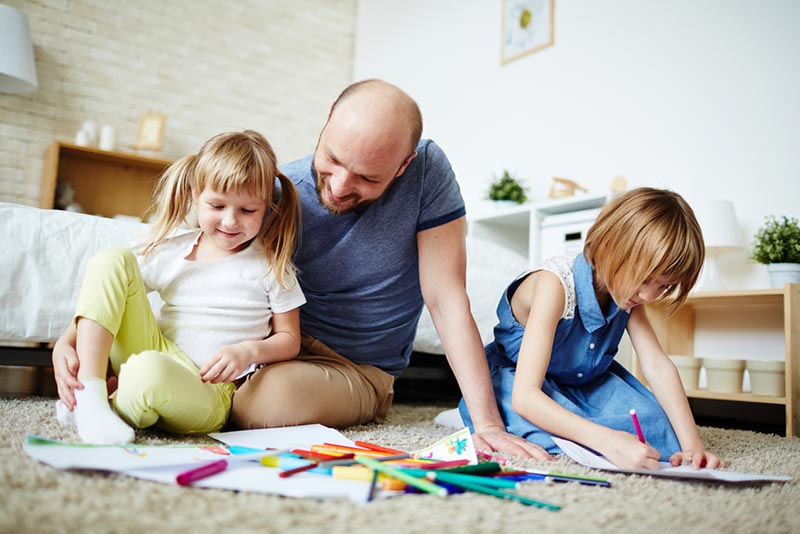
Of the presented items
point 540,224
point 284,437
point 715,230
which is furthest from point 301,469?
point 540,224

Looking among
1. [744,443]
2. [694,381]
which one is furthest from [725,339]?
[744,443]

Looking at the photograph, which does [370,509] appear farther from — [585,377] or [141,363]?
[585,377]

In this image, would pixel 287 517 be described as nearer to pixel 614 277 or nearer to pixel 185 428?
pixel 185 428

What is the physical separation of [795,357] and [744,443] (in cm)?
47

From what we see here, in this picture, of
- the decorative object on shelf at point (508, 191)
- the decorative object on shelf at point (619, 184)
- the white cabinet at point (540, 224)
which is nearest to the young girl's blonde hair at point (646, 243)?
the white cabinet at point (540, 224)

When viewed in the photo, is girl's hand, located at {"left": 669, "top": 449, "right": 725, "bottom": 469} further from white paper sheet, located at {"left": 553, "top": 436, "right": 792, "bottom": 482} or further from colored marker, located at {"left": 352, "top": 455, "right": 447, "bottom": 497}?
colored marker, located at {"left": 352, "top": 455, "right": 447, "bottom": 497}

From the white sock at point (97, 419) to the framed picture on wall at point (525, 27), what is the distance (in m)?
2.68

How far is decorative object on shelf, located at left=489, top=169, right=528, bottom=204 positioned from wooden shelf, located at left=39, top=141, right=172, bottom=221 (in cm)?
168

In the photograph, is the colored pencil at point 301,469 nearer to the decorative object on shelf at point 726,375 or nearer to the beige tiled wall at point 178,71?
the decorative object on shelf at point 726,375

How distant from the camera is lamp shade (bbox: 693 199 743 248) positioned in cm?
210

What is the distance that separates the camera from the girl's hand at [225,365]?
100 centimetres

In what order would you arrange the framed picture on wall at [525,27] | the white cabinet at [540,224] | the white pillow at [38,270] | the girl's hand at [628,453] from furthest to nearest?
1. the framed picture on wall at [525,27]
2. the white cabinet at [540,224]
3. the white pillow at [38,270]
4. the girl's hand at [628,453]

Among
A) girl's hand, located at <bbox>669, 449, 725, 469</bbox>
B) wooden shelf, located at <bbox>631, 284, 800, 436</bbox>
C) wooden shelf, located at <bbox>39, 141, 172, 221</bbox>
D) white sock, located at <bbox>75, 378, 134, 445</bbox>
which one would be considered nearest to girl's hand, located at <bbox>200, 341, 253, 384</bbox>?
white sock, located at <bbox>75, 378, 134, 445</bbox>

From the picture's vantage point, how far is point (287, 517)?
0.56m
